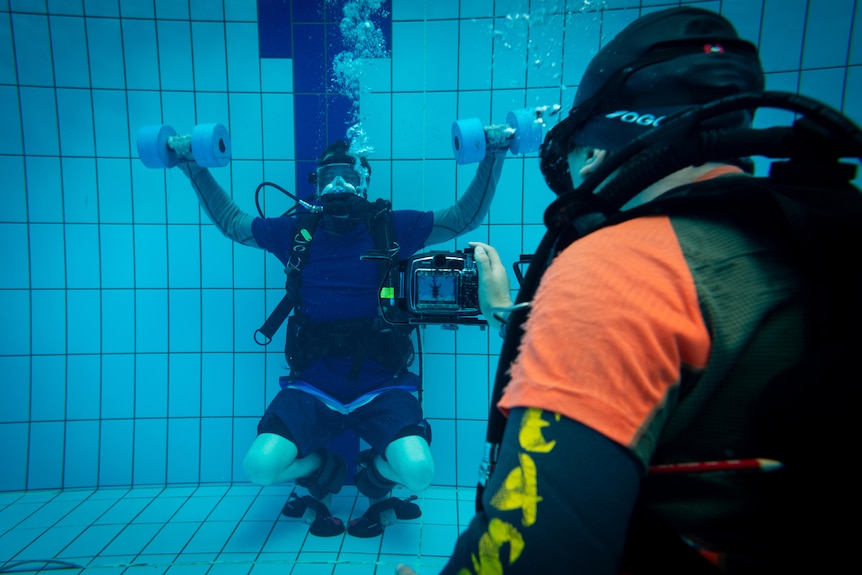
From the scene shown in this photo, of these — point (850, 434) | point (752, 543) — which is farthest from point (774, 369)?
point (752, 543)

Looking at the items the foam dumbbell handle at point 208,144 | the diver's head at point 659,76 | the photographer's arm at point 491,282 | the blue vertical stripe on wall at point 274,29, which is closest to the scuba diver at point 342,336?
the foam dumbbell handle at point 208,144

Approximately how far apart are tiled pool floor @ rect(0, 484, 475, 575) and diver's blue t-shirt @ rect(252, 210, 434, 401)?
925 mm

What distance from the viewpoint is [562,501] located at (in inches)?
17.2

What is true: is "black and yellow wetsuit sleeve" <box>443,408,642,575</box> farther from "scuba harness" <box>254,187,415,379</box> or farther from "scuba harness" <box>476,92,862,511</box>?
"scuba harness" <box>254,187,415,379</box>

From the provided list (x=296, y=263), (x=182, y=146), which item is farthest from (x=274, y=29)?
(x=296, y=263)

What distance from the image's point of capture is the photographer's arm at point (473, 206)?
8.91ft

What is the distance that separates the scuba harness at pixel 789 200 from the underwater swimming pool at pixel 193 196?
9.07ft

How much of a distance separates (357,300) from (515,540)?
2484mm

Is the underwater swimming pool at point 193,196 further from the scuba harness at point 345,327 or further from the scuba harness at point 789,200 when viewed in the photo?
the scuba harness at point 789,200

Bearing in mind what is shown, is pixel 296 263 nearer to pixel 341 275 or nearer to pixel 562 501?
pixel 341 275

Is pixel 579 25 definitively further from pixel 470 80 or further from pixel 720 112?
pixel 720 112

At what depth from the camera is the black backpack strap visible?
285 cm

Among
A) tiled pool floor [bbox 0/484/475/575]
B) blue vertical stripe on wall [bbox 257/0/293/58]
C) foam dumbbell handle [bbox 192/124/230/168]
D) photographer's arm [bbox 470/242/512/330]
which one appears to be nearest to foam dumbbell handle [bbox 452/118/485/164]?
photographer's arm [bbox 470/242/512/330]

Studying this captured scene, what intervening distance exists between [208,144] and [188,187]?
103cm
